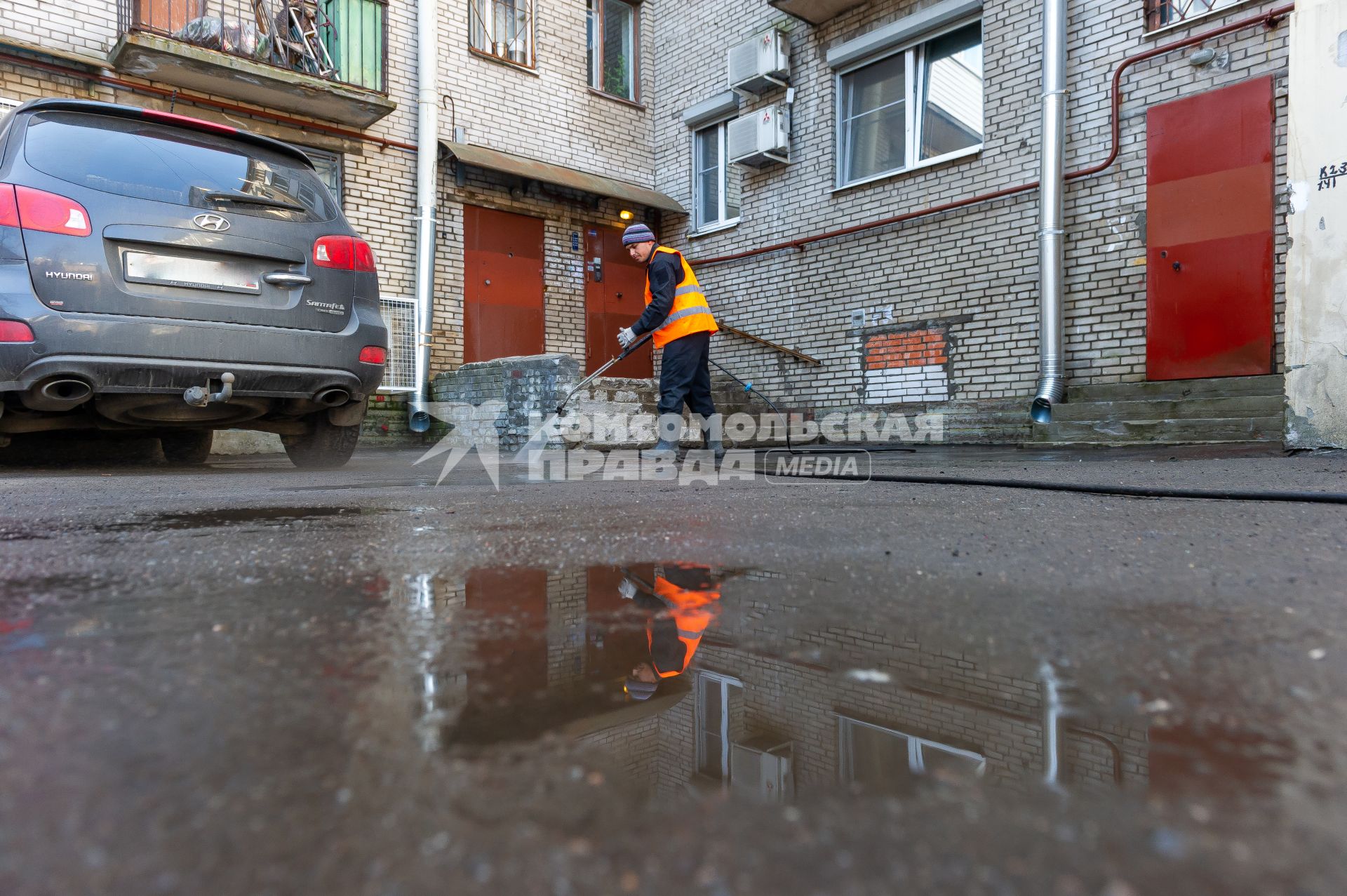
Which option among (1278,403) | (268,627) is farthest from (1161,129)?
(268,627)

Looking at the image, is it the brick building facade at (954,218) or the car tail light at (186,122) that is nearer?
the car tail light at (186,122)

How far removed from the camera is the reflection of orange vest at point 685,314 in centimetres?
625

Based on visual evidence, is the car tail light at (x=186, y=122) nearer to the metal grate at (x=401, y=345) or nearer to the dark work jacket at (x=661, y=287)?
the dark work jacket at (x=661, y=287)

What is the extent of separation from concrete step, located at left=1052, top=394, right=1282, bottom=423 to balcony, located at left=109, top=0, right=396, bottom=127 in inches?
302

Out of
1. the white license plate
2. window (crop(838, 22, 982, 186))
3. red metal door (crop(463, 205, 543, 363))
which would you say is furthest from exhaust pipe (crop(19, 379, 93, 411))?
window (crop(838, 22, 982, 186))

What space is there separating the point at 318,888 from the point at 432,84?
10637 millimetres

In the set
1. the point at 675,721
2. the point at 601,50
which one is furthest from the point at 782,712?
the point at 601,50

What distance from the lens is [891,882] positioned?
A: 0.47 metres

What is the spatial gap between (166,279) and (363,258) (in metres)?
0.92

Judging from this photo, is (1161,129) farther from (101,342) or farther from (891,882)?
(891,882)

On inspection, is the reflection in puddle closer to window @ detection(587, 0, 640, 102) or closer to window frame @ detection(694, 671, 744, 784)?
window frame @ detection(694, 671, 744, 784)

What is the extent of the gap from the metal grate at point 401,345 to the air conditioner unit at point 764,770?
8844mm

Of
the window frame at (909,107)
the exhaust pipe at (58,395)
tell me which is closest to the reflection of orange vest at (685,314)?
the exhaust pipe at (58,395)

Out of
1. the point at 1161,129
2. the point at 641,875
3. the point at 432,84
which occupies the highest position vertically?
the point at 432,84
